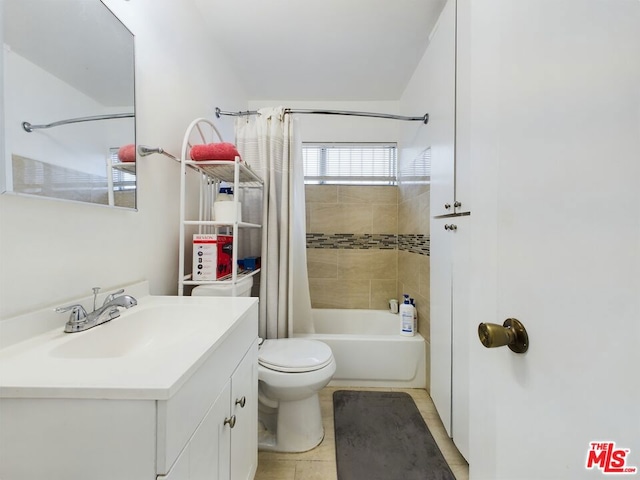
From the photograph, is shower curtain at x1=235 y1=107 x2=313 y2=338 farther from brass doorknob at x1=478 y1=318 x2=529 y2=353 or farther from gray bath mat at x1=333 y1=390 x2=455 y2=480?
brass doorknob at x1=478 y1=318 x2=529 y2=353

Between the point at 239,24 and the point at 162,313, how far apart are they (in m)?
1.81

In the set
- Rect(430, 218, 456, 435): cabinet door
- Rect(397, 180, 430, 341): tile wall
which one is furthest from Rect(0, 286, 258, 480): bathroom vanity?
Rect(397, 180, 430, 341): tile wall

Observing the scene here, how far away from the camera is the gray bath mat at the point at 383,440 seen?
130 centimetres

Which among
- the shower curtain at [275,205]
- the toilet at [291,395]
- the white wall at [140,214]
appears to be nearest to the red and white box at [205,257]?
the white wall at [140,214]

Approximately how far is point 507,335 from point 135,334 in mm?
1041

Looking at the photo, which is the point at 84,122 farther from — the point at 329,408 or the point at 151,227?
the point at 329,408

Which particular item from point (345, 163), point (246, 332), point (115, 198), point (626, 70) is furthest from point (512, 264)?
point (345, 163)

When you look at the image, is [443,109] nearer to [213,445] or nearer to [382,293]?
[382,293]

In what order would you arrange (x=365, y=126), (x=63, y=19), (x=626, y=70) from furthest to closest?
(x=365, y=126), (x=63, y=19), (x=626, y=70)

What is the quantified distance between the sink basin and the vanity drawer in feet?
0.36

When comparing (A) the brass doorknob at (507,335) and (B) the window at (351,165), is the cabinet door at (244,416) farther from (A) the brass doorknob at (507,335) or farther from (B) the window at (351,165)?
(B) the window at (351,165)

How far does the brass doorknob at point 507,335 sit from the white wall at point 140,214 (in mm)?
1081

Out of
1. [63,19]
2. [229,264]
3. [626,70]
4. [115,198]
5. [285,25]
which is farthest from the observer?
[285,25]

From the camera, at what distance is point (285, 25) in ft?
5.67
